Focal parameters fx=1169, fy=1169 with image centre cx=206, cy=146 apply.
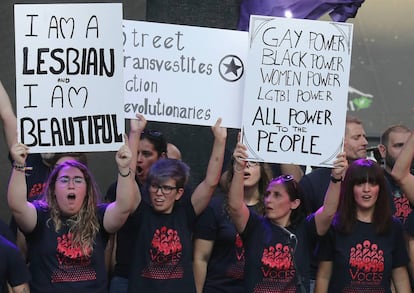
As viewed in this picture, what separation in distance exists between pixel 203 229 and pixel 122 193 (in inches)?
26.5

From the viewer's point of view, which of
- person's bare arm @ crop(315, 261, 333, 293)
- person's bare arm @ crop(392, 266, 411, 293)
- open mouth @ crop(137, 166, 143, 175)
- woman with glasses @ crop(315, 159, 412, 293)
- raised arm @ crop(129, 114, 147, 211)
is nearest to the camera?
raised arm @ crop(129, 114, 147, 211)

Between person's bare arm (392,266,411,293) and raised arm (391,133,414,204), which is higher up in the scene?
raised arm (391,133,414,204)

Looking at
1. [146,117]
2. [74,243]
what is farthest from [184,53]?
[74,243]

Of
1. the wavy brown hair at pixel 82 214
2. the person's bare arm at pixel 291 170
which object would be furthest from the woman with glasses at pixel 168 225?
the person's bare arm at pixel 291 170

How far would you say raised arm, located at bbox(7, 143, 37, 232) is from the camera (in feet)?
21.5

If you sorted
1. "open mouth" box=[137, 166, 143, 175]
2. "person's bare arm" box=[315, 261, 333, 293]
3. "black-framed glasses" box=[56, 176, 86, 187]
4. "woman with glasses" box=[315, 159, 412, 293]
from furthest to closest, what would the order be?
"open mouth" box=[137, 166, 143, 175], "person's bare arm" box=[315, 261, 333, 293], "woman with glasses" box=[315, 159, 412, 293], "black-framed glasses" box=[56, 176, 86, 187]

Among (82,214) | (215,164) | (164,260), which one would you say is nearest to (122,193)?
(82,214)

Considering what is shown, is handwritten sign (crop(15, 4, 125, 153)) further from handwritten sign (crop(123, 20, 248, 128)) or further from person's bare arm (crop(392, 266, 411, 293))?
person's bare arm (crop(392, 266, 411, 293))

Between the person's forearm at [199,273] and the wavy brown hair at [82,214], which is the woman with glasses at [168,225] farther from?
the wavy brown hair at [82,214]

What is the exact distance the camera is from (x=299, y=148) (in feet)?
23.1

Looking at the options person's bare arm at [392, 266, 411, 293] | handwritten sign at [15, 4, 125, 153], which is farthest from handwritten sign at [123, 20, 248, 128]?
person's bare arm at [392, 266, 411, 293]

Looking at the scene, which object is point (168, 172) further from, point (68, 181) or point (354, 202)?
point (354, 202)

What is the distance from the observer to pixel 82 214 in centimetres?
685

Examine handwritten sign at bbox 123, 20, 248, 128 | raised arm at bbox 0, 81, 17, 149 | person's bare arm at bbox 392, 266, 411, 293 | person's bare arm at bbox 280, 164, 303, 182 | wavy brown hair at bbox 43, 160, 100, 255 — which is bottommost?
person's bare arm at bbox 392, 266, 411, 293
